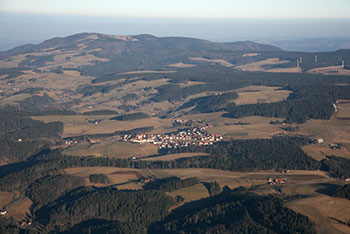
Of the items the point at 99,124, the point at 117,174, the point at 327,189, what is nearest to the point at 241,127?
the point at 99,124

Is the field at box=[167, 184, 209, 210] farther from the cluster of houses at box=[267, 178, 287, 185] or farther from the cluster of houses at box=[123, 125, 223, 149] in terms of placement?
the cluster of houses at box=[123, 125, 223, 149]

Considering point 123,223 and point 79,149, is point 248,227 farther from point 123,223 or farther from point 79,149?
point 79,149

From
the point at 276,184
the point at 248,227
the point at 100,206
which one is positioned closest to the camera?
the point at 248,227

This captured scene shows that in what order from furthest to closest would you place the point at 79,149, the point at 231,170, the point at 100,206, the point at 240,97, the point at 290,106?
the point at 240,97
the point at 290,106
the point at 79,149
the point at 231,170
the point at 100,206

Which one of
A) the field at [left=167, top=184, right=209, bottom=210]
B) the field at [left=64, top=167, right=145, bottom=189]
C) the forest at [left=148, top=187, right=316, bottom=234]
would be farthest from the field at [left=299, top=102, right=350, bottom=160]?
the field at [left=64, top=167, right=145, bottom=189]

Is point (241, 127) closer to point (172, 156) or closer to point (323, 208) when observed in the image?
point (172, 156)

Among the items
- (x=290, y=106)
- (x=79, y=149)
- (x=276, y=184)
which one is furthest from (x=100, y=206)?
(x=290, y=106)

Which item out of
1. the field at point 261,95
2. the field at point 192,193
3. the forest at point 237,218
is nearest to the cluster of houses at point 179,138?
the field at point 192,193
